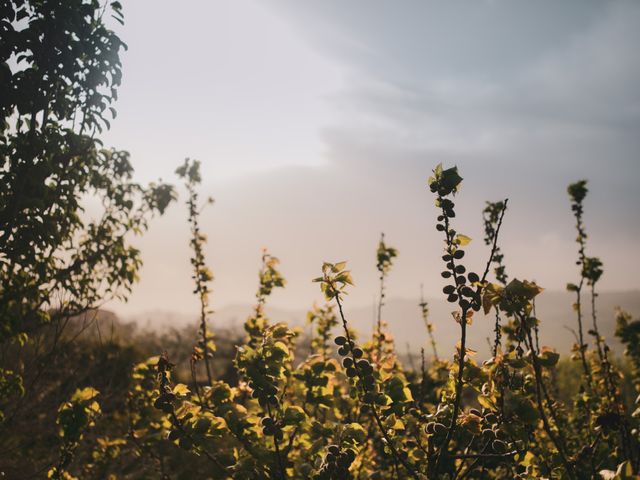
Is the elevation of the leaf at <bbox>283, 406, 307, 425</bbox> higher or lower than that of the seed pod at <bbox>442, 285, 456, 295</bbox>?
lower

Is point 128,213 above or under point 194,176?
under

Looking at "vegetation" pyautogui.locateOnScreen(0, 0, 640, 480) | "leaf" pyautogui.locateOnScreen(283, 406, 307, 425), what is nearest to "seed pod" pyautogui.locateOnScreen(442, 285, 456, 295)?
"vegetation" pyautogui.locateOnScreen(0, 0, 640, 480)

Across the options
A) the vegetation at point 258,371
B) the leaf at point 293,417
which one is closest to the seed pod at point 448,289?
the vegetation at point 258,371

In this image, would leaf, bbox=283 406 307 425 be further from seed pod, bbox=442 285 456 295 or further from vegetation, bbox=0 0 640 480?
seed pod, bbox=442 285 456 295

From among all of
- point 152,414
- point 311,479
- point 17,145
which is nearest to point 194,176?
point 17,145

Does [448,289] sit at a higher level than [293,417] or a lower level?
higher

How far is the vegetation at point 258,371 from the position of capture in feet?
5.83

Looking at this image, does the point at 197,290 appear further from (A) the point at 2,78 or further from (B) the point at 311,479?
(B) the point at 311,479

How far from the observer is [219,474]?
2.03 meters

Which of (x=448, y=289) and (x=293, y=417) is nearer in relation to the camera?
(x=448, y=289)

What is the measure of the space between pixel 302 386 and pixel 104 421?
5995mm

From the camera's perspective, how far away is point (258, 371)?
1.83 metres

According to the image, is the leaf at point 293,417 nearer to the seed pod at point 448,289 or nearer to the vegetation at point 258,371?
the vegetation at point 258,371

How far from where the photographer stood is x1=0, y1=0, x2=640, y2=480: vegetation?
1778 millimetres
